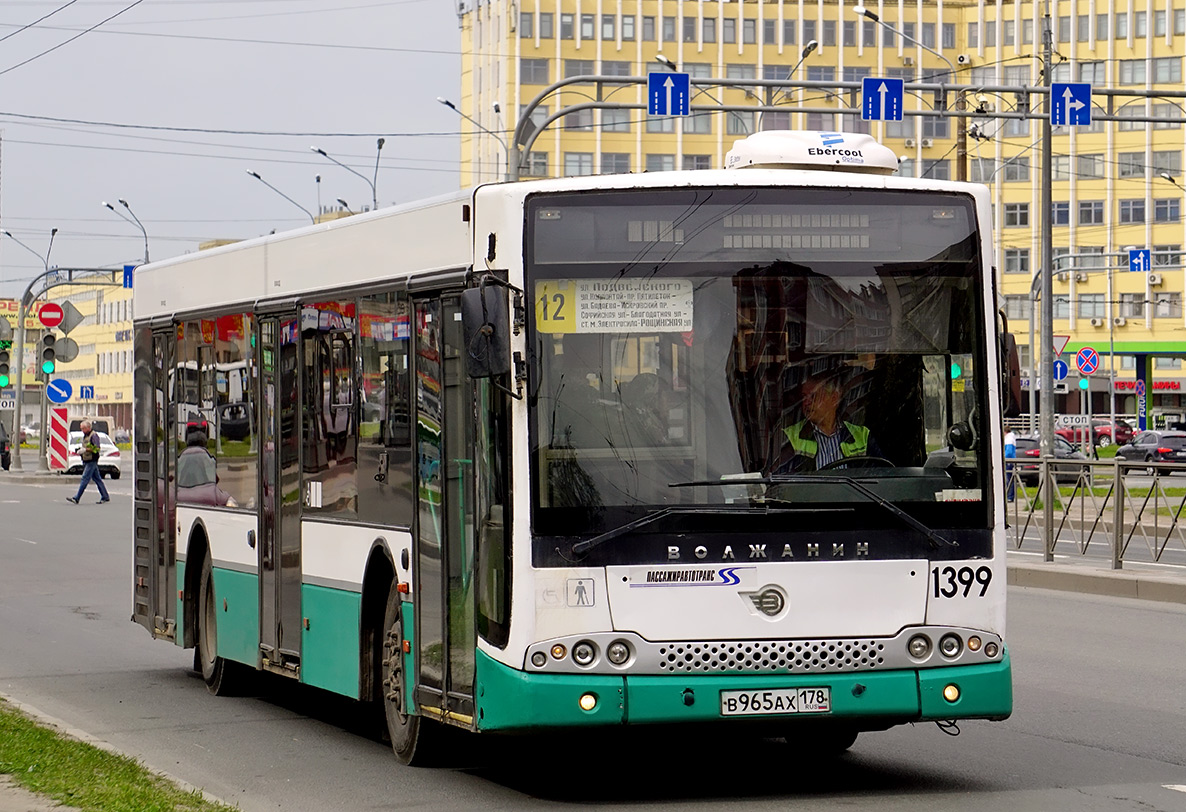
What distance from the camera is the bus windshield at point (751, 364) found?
799cm

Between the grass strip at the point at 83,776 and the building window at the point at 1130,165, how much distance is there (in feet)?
334

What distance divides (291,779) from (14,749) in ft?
4.24

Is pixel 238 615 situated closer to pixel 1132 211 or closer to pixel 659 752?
pixel 659 752

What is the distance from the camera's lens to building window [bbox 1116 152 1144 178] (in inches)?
4146

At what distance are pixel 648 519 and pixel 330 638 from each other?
9.26ft

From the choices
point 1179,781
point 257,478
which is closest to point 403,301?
point 257,478

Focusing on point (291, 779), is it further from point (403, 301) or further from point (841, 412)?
point (841, 412)

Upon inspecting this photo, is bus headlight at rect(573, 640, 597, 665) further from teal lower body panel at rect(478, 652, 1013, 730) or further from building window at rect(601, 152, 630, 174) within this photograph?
building window at rect(601, 152, 630, 174)

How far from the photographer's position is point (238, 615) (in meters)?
11.8

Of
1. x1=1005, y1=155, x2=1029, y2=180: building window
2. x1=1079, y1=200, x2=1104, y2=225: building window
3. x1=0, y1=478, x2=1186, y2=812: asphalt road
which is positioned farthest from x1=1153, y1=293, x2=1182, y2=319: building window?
x1=0, y1=478, x2=1186, y2=812: asphalt road

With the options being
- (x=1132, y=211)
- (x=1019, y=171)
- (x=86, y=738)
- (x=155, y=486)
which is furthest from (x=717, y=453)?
(x=1019, y=171)

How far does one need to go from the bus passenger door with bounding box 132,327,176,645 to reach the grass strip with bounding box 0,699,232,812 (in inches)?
135

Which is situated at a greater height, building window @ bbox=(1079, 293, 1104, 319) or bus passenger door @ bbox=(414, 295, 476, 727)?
building window @ bbox=(1079, 293, 1104, 319)

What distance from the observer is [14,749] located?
29.8 feet
